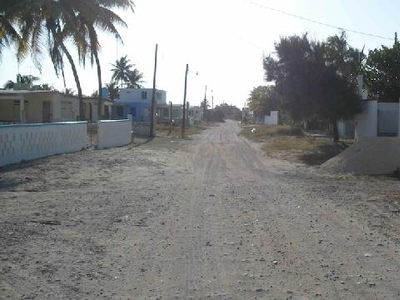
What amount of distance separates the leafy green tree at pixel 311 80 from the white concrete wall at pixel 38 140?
41.4 ft

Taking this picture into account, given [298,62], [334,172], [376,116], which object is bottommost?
[334,172]

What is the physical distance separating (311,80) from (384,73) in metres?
17.7

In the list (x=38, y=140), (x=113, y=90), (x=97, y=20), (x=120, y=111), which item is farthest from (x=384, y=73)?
(x=113, y=90)

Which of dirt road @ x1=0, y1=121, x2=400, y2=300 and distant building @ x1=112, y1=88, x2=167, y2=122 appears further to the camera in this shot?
distant building @ x1=112, y1=88, x2=167, y2=122

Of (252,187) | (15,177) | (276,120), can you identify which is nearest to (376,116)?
(252,187)

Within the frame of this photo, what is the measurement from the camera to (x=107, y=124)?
29.5 m

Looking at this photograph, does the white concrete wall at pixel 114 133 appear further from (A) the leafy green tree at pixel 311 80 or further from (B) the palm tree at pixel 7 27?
(A) the leafy green tree at pixel 311 80

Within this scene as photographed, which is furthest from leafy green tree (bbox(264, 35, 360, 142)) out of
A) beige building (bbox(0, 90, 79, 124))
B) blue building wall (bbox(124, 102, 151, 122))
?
blue building wall (bbox(124, 102, 151, 122))

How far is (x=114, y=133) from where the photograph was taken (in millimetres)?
31078

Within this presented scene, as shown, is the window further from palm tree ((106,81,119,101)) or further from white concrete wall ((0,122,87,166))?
white concrete wall ((0,122,87,166))

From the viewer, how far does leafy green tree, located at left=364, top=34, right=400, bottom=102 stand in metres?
44.7

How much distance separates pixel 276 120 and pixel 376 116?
45.5 meters

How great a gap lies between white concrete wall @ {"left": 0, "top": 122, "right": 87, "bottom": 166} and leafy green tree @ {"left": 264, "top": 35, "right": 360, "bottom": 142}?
12.6 meters

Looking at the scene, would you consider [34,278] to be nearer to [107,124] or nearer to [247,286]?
[247,286]
